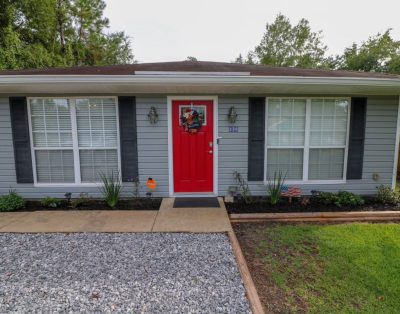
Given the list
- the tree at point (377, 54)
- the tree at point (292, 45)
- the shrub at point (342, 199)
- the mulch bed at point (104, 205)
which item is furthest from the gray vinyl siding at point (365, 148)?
the tree at point (292, 45)

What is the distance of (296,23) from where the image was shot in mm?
20359

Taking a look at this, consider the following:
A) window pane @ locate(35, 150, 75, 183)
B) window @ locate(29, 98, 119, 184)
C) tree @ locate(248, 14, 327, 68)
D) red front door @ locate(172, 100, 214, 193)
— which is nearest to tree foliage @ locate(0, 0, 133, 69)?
window @ locate(29, 98, 119, 184)

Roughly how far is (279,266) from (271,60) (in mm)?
20199

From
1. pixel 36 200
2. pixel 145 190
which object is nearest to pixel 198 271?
pixel 145 190

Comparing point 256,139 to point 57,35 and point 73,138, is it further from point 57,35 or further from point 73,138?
point 57,35

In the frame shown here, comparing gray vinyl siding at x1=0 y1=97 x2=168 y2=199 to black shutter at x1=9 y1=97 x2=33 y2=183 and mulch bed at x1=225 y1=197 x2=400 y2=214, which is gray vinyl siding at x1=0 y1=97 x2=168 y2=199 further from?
mulch bed at x1=225 y1=197 x2=400 y2=214

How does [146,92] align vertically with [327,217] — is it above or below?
above

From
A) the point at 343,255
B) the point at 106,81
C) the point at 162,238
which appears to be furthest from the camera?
the point at 106,81

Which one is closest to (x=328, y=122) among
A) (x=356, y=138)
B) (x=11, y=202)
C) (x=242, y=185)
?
(x=356, y=138)

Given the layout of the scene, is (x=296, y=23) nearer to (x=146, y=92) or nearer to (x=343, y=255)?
(x=146, y=92)

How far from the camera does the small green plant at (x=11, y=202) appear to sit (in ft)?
13.8

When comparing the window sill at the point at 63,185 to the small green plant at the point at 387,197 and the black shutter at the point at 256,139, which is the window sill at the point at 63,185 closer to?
the black shutter at the point at 256,139

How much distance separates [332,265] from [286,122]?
277cm

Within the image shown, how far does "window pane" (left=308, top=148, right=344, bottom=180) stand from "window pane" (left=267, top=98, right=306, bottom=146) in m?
0.42
